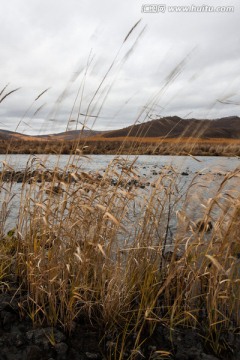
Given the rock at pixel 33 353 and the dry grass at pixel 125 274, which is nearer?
the rock at pixel 33 353

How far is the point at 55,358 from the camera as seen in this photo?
2.47m

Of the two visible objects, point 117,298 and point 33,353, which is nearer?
point 33,353

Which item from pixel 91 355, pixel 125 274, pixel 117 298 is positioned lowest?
pixel 91 355

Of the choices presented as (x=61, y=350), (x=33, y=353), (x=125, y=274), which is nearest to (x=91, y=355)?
(x=61, y=350)

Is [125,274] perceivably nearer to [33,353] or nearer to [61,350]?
[61,350]

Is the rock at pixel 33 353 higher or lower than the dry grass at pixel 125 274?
lower

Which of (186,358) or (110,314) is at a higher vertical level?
(110,314)

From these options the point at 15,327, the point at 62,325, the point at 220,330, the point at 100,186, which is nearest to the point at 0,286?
the point at 15,327

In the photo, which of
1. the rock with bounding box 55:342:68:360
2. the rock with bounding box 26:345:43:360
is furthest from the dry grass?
the rock with bounding box 26:345:43:360

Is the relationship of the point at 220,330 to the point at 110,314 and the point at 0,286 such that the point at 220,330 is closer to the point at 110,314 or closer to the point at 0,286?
the point at 110,314

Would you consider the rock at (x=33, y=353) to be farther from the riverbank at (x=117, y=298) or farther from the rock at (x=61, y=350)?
→ the rock at (x=61, y=350)

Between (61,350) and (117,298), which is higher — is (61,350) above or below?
below

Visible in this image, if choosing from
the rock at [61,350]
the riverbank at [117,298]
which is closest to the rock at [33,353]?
the riverbank at [117,298]

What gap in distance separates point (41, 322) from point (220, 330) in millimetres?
1441
